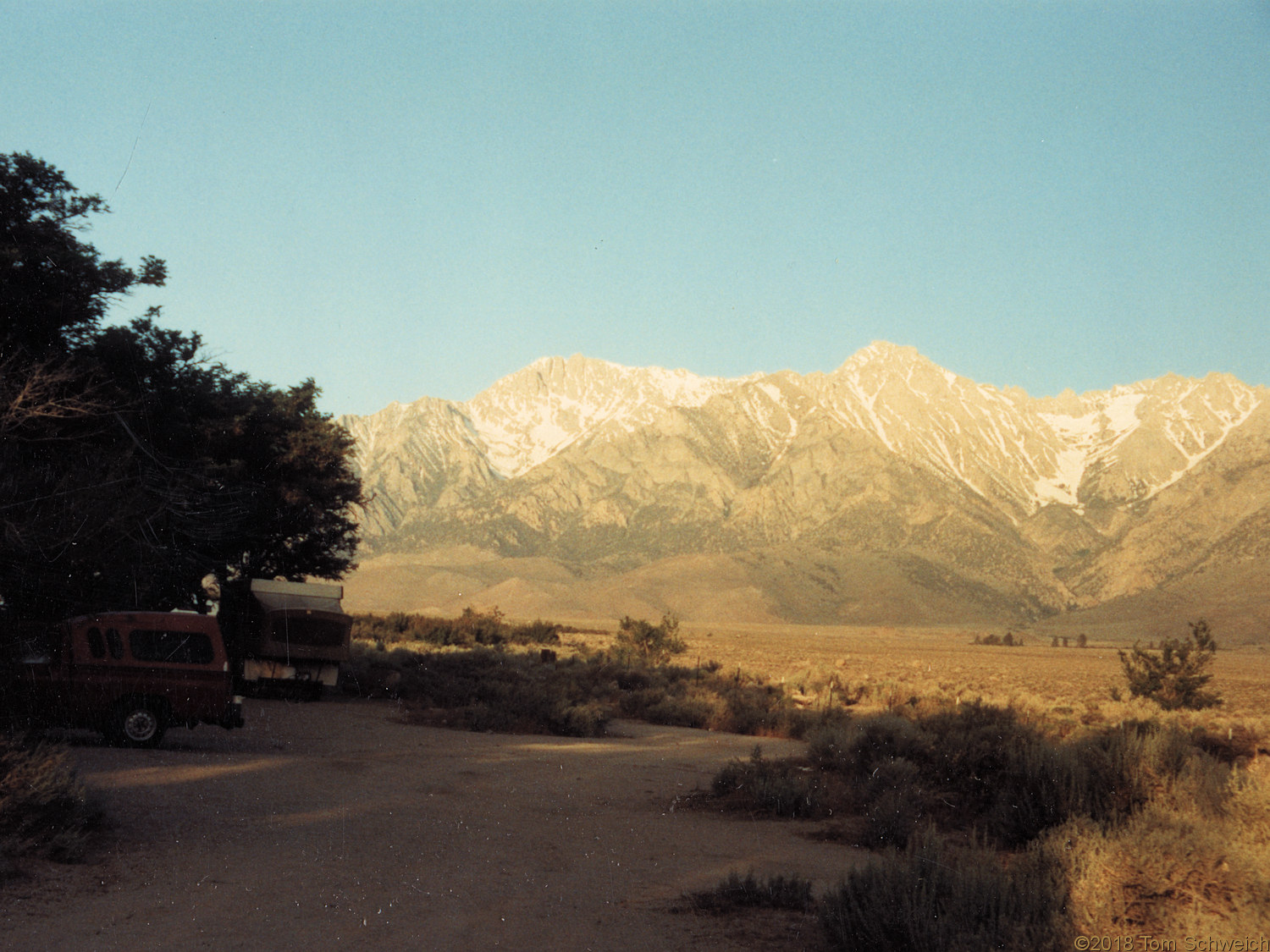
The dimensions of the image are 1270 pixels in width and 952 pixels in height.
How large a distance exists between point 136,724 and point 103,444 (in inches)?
218

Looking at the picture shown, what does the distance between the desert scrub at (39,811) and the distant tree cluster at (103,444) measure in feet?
7.95

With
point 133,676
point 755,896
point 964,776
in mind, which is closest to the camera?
point 755,896

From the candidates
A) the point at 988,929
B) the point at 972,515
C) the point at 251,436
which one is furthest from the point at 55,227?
the point at 972,515

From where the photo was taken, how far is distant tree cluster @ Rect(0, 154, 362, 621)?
441 inches

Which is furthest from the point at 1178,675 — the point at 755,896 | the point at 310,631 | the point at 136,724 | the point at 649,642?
the point at 136,724

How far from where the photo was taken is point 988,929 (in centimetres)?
605

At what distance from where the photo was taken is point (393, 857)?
31.8 feet

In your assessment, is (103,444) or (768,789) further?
(103,444)

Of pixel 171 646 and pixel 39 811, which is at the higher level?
pixel 171 646

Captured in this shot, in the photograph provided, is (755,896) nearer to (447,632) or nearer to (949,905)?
(949,905)

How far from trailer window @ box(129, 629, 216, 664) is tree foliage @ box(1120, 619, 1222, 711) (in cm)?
2804

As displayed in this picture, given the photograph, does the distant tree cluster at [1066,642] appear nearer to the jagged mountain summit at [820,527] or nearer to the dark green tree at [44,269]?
the jagged mountain summit at [820,527]

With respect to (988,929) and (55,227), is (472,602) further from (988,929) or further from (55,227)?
(988,929)

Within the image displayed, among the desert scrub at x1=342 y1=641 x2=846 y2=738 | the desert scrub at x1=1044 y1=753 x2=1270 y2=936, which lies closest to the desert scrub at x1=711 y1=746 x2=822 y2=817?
the desert scrub at x1=1044 y1=753 x2=1270 y2=936
